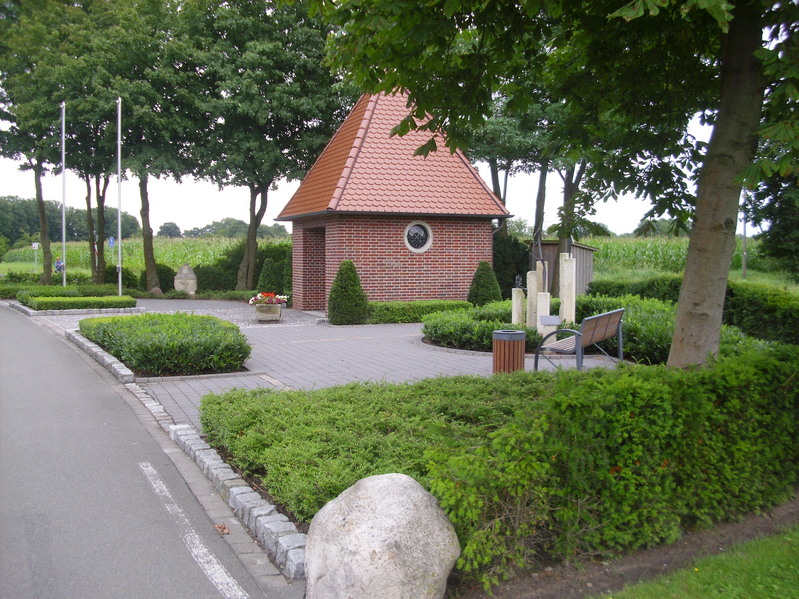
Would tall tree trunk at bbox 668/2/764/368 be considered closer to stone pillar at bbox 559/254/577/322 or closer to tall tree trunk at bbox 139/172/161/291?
stone pillar at bbox 559/254/577/322

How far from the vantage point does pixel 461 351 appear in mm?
13148

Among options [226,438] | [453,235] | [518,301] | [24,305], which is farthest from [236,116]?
[226,438]

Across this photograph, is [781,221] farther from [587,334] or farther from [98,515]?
[98,515]

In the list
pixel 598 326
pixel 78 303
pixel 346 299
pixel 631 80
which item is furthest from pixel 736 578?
pixel 78 303

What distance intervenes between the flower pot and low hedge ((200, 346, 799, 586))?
13564mm

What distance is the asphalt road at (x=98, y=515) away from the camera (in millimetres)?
4074

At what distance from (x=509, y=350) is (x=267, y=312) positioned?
11.8m

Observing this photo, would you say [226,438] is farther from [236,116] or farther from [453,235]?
[236,116]

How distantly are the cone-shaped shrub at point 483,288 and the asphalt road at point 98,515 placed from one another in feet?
43.1

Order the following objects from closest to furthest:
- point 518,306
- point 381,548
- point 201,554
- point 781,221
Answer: point 381,548
point 201,554
point 518,306
point 781,221

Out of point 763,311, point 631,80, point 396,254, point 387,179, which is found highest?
point 387,179

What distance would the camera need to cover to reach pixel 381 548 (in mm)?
3570

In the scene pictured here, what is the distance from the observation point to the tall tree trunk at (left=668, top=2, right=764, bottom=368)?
5.23 meters

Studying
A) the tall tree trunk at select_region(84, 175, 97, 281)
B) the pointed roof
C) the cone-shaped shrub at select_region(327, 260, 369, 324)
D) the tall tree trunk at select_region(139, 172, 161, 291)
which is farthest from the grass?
the tall tree trunk at select_region(84, 175, 97, 281)
